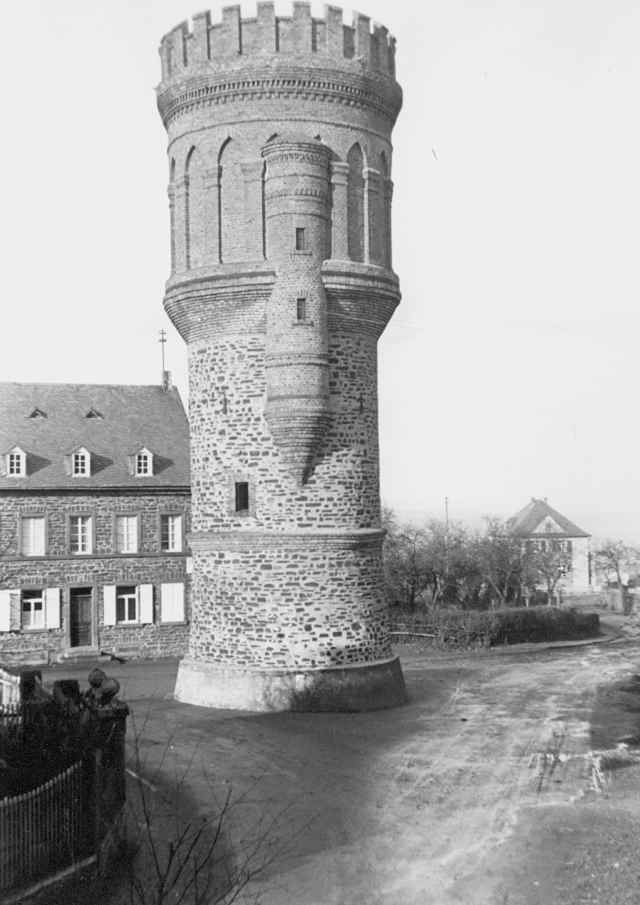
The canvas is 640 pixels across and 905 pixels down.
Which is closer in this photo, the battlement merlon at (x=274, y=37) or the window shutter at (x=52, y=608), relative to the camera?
the battlement merlon at (x=274, y=37)

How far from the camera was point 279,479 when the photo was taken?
25.2 m

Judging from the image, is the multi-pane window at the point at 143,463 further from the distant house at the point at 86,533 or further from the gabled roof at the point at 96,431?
the gabled roof at the point at 96,431

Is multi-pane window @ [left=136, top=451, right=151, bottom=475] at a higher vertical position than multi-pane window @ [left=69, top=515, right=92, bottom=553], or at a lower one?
higher

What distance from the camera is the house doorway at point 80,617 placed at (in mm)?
→ 39125

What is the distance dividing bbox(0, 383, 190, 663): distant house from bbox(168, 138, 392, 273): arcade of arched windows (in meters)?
14.8

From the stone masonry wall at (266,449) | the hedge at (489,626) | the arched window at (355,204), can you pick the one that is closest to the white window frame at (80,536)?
the hedge at (489,626)

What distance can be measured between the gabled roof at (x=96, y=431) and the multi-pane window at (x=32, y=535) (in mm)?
1230

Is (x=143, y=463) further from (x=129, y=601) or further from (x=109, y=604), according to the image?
(x=109, y=604)

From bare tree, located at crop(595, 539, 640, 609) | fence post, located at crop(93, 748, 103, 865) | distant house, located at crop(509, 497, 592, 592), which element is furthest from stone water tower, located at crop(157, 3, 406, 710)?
distant house, located at crop(509, 497, 592, 592)

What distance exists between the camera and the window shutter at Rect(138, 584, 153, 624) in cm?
3975

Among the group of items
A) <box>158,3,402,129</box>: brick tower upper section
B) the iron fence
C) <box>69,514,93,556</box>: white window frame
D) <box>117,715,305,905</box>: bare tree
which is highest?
<box>158,3,402,129</box>: brick tower upper section

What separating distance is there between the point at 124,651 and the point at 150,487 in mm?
6036

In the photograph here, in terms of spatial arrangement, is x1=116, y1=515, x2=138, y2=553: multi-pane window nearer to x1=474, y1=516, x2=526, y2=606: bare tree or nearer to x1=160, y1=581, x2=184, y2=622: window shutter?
x1=160, y1=581, x2=184, y2=622: window shutter

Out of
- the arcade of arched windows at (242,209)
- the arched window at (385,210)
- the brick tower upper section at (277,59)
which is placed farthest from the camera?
the arched window at (385,210)
